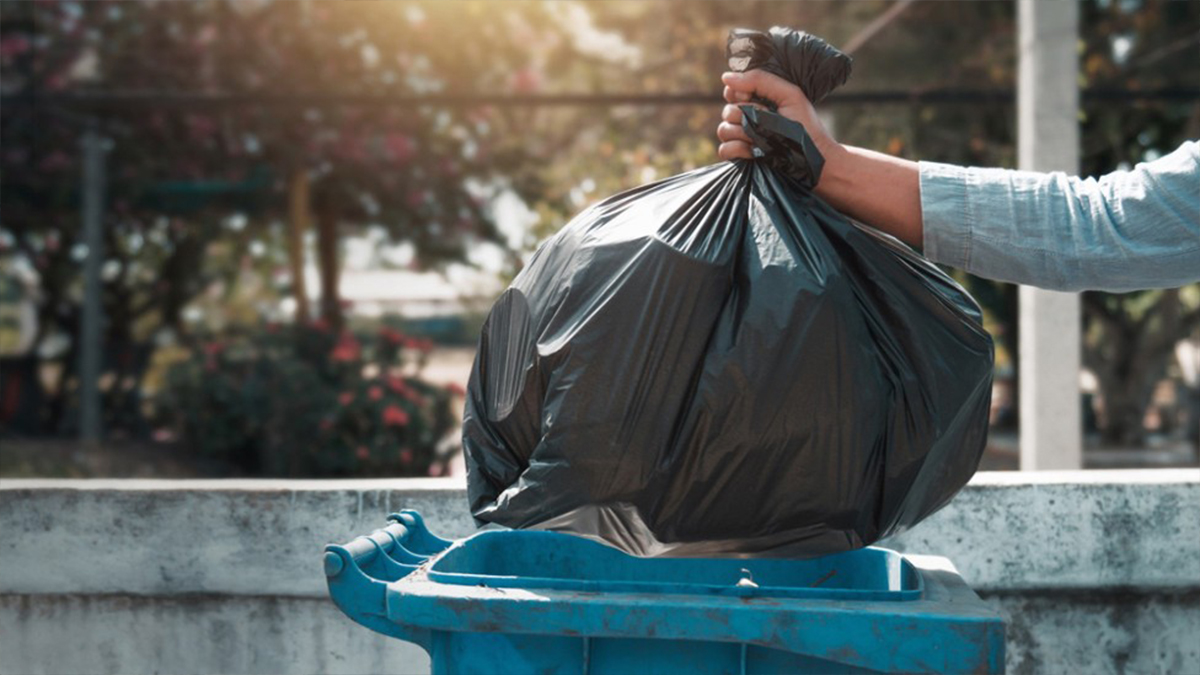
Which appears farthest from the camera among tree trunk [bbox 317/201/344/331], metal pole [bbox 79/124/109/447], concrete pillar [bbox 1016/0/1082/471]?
tree trunk [bbox 317/201/344/331]

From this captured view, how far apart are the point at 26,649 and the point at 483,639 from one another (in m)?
1.66

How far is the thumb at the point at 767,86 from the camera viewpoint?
2.15 meters

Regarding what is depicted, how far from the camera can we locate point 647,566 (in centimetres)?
225

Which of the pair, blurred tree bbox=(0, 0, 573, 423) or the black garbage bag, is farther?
blurred tree bbox=(0, 0, 573, 423)

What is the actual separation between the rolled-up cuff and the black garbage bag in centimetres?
10

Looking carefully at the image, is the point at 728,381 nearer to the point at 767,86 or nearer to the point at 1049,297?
the point at 767,86

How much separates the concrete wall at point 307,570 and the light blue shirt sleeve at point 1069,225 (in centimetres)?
83

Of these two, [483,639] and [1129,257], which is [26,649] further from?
[1129,257]

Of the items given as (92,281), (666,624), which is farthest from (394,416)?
(666,624)

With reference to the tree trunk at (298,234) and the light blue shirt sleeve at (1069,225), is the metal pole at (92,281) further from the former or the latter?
the light blue shirt sleeve at (1069,225)

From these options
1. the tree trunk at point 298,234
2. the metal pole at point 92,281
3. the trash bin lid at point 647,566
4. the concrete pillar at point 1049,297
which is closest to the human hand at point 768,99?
the trash bin lid at point 647,566

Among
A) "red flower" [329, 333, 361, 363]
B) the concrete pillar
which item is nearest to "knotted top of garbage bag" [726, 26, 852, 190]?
the concrete pillar

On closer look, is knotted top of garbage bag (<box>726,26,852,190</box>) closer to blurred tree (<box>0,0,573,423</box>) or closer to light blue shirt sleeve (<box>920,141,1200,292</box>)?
light blue shirt sleeve (<box>920,141,1200,292</box>)

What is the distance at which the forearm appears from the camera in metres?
2.13
